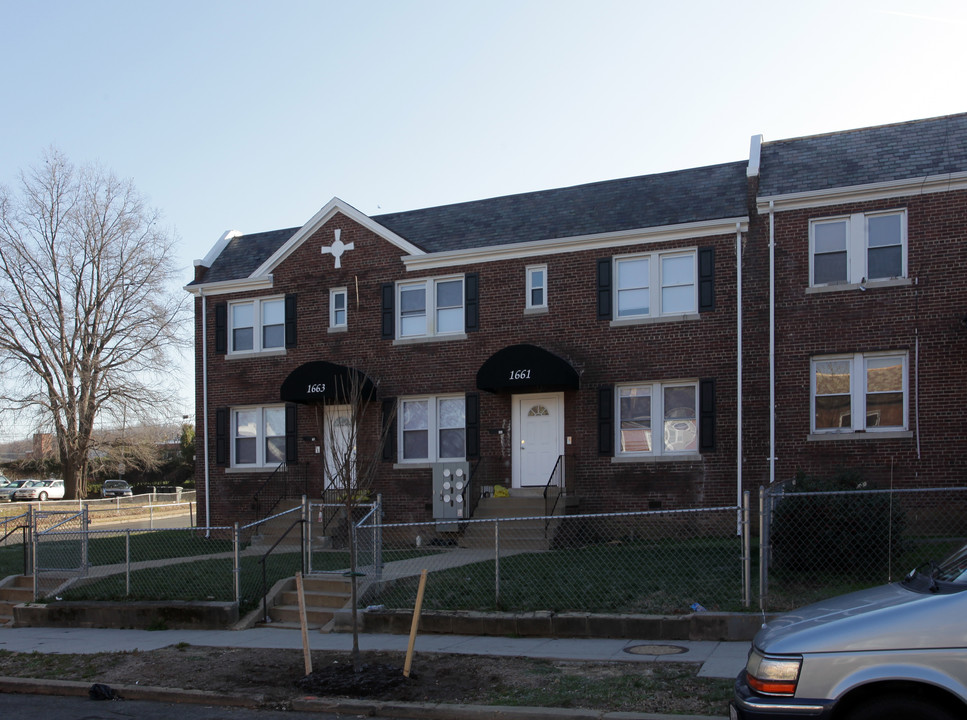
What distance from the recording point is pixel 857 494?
1088 cm

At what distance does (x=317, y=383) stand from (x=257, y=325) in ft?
10.6

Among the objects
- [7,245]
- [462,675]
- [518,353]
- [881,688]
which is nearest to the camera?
[881,688]

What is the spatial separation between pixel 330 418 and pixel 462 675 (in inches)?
518

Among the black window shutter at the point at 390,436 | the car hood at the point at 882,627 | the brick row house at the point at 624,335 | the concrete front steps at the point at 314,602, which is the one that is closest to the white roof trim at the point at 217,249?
the brick row house at the point at 624,335

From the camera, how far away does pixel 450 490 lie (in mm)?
19375

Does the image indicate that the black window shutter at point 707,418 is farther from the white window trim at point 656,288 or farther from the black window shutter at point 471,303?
the black window shutter at point 471,303

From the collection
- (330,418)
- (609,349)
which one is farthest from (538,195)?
(330,418)

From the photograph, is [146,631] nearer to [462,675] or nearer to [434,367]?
[462,675]

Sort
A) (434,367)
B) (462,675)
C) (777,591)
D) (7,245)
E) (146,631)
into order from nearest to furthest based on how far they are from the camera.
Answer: (462,675)
(777,591)
(146,631)
(434,367)
(7,245)

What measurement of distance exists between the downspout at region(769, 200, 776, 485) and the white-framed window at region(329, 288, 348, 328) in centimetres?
967

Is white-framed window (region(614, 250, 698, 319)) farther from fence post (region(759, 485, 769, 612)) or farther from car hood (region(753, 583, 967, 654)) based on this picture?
car hood (region(753, 583, 967, 654))

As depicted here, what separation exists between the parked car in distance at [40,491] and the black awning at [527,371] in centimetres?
4137

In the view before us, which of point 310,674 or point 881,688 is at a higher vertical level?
point 881,688

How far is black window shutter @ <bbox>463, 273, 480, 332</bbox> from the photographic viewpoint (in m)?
20.3
